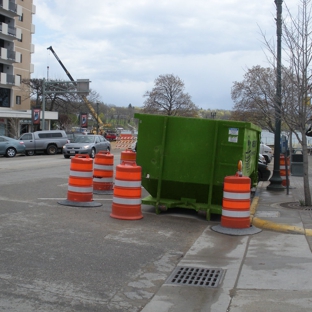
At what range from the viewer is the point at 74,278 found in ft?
17.7

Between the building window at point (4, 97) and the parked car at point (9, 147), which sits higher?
the building window at point (4, 97)

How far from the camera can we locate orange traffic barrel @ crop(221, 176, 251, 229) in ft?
27.1

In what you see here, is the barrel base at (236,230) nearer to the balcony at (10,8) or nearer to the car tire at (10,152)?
the car tire at (10,152)

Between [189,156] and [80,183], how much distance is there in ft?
9.03

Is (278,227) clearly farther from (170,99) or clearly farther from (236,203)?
(170,99)

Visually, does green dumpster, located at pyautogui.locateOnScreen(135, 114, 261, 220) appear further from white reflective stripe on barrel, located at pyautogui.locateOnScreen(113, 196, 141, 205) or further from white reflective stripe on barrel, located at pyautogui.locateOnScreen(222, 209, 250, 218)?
white reflective stripe on barrel, located at pyautogui.locateOnScreen(222, 209, 250, 218)

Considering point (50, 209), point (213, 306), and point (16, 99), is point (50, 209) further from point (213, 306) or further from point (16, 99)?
point (16, 99)

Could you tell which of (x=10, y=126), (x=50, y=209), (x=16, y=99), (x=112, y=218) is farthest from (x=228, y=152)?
(x=16, y=99)

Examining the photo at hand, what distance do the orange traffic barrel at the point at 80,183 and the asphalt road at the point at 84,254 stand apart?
346mm

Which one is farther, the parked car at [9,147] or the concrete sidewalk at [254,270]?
the parked car at [9,147]

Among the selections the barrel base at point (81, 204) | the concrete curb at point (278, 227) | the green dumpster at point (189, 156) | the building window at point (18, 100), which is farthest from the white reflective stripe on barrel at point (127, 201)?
the building window at point (18, 100)

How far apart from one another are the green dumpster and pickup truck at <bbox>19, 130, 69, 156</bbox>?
2607cm

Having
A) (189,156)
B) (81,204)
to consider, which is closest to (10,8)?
(81,204)

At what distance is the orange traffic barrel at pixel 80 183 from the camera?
33.3ft
